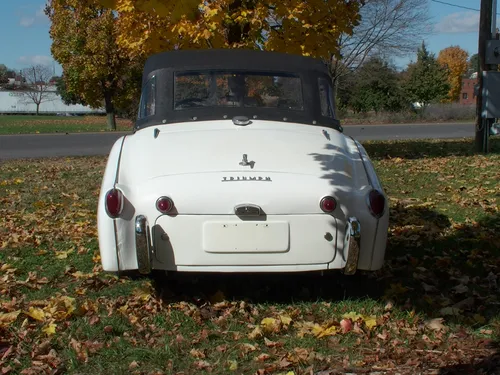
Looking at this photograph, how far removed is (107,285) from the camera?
198 inches

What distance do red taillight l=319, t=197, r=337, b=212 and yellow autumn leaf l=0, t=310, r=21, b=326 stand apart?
6.74ft

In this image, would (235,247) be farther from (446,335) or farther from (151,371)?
(446,335)

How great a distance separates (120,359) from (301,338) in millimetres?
1057

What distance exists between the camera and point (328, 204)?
4086mm

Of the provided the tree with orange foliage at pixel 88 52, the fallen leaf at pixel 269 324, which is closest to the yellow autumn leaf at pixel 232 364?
the fallen leaf at pixel 269 324

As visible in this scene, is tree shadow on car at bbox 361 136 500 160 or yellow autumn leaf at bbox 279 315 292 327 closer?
yellow autumn leaf at bbox 279 315 292 327

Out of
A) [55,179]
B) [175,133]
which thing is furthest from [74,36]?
[175,133]

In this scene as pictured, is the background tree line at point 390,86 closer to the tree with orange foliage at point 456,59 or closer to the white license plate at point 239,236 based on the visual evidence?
the tree with orange foliage at point 456,59

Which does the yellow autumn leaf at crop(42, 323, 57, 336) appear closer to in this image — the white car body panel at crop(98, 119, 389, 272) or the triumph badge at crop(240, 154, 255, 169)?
the white car body panel at crop(98, 119, 389, 272)

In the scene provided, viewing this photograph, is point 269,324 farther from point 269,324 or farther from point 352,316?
point 352,316

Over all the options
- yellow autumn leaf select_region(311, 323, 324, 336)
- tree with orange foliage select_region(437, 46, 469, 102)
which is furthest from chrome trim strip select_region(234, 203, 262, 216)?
tree with orange foliage select_region(437, 46, 469, 102)

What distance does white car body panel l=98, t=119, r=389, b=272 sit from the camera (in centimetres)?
407

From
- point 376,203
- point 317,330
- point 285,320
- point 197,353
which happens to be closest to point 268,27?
point 376,203

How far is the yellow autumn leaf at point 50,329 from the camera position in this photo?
3990mm
